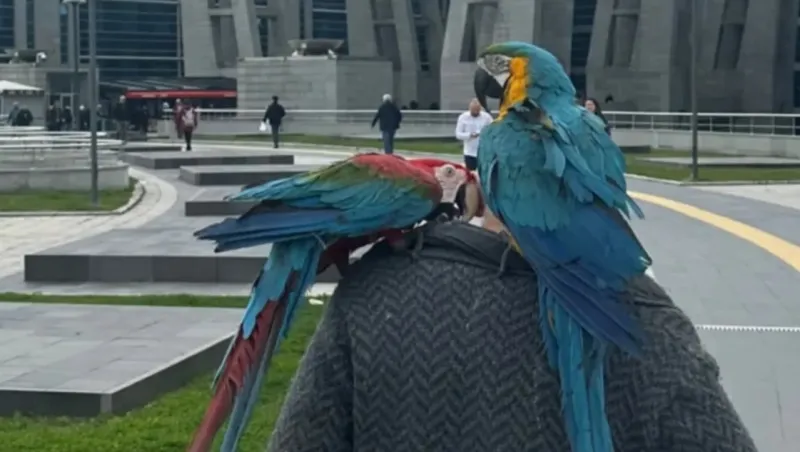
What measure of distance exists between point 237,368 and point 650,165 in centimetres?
2948

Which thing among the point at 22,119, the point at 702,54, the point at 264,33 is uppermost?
the point at 264,33

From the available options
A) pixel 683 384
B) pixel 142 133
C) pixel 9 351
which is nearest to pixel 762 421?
pixel 9 351

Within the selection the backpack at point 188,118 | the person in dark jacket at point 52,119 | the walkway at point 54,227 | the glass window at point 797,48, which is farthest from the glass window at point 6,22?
the walkway at point 54,227

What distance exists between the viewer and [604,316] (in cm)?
200

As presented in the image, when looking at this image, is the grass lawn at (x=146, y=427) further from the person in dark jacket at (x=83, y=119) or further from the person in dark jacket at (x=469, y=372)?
the person in dark jacket at (x=83, y=119)

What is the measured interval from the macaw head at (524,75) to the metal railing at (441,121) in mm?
34228

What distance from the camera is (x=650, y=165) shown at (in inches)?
1222

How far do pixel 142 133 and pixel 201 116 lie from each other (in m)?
4.66

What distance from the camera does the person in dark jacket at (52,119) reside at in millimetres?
46438

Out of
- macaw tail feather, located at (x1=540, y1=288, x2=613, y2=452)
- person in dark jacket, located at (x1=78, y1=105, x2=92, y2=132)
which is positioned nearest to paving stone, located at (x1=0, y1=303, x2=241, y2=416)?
macaw tail feather, located at (x1=540, y1=288, x2=613, y2=452)

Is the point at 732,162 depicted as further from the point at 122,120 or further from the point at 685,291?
the point at 122,120

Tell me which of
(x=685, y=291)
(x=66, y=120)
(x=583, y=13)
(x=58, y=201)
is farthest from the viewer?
(x=583, y=13)

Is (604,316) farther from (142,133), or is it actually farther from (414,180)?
(142,133)

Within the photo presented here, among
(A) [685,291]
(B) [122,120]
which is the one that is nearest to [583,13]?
(B) [122,120]
